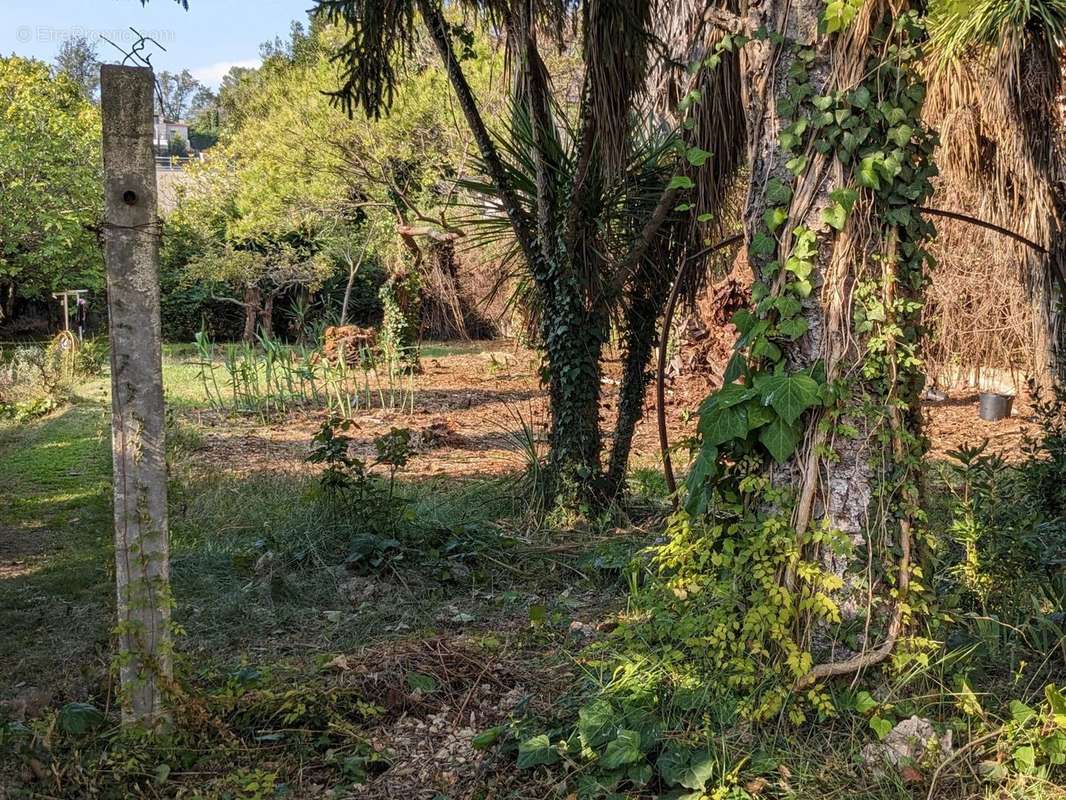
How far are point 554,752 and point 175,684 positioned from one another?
3.89 feet

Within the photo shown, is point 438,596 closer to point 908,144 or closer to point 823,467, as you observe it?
point 823,467

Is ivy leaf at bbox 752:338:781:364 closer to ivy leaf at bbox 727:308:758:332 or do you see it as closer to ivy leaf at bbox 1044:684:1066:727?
ivy leaf at bbox 727:308:758:332

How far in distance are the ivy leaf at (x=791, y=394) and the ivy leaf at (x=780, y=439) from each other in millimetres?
50

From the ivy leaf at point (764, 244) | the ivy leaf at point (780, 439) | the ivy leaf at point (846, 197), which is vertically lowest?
Answer: the ivy leaf at point (780, 439)

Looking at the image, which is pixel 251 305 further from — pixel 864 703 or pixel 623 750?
pixel 864 703

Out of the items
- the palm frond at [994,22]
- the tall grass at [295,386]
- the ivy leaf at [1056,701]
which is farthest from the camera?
the tall grass at [295,386]

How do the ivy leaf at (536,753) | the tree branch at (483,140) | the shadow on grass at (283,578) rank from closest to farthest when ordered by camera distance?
the ivy leaf at (536,753)
the shadow on grass at (283,578)
the tree branch at (483,140)

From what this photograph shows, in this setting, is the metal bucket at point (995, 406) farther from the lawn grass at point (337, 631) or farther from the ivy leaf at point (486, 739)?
the ivy leaf at point (486, 739)

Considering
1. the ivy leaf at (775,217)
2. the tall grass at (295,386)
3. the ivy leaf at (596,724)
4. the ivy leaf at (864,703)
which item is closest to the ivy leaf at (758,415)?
the ivy leaf at (775,217)

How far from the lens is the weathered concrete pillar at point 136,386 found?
2.74 meters

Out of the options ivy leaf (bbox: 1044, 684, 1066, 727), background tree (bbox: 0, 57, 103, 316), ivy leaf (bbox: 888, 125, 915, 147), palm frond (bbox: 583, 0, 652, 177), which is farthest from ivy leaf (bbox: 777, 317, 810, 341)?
background tree (bbox: 0, 57, 103, 316)

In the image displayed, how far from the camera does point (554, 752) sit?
2.75 meters

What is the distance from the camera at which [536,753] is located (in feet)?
9.04

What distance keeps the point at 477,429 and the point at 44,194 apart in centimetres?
1264
